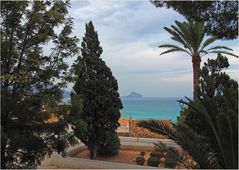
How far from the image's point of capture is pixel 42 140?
7.17 m

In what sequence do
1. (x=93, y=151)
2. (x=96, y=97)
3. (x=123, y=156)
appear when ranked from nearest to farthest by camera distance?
(x=96, y=97) → (x=93, y=151) → (x=123, y=156)

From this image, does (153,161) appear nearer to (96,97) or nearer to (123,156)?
(123,156)

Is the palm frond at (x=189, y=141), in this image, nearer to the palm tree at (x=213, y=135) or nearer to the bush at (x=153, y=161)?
the palm tree at (x=213, y=135)

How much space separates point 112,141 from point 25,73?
9.07m

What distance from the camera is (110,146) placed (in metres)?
15.3

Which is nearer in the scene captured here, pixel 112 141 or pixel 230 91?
pixel 230 91

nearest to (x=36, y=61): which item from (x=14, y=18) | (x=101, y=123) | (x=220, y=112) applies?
(x=14, y=18)

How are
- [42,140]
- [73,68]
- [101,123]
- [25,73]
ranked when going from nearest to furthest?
[25,73], [42,140], [73,68], [101,123]

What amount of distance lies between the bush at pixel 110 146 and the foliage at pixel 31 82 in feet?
25.8

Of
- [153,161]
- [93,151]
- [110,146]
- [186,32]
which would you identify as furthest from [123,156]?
[186,32]

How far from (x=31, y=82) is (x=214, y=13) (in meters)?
3.97

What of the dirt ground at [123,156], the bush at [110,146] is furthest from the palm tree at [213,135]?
the bush at [110,146]

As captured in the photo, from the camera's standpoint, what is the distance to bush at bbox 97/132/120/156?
1527cm

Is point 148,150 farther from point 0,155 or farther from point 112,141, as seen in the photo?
point 0,155
